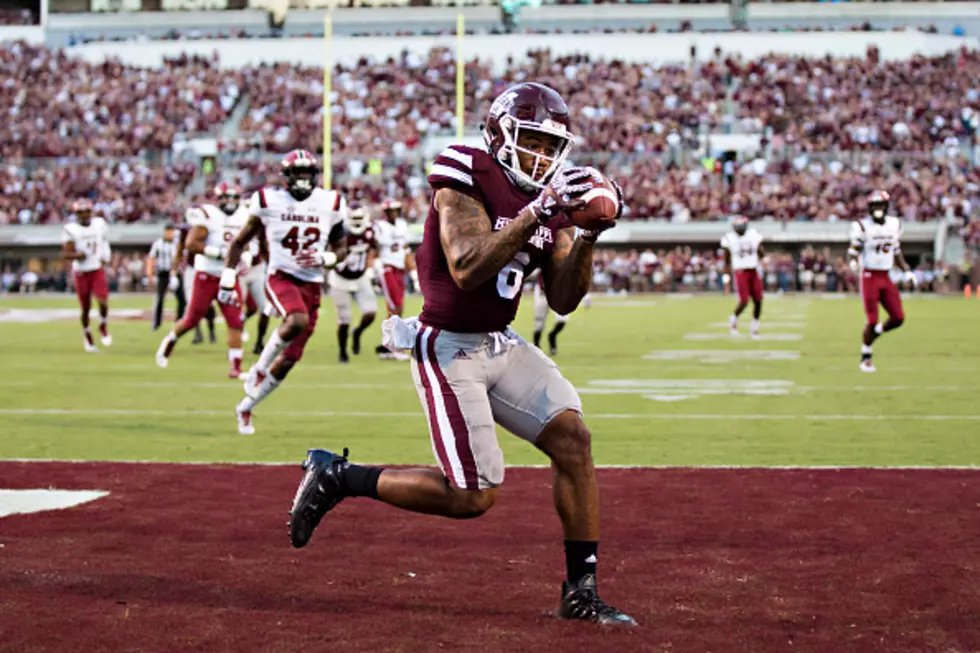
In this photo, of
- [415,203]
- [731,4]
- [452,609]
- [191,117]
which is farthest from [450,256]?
[731,4]

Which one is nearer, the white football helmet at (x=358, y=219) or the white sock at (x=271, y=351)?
the white sock at (x=271, y=351)

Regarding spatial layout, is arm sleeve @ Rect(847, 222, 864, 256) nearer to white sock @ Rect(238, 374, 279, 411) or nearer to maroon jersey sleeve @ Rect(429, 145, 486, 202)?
white sock @ Rect(238, 374, 279, 411)

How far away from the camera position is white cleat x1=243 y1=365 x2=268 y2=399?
10328 millimetres

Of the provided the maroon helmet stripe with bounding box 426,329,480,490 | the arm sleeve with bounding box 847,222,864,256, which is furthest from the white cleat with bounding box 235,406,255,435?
the arm sleeve with bounding box 847,222,864,256

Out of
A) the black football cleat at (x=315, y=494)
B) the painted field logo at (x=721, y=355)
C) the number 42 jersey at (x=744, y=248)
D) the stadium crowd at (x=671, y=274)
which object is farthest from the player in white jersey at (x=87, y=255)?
the stadium crowd at (x=671, y=274)

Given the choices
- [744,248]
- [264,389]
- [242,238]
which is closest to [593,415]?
[264,389]

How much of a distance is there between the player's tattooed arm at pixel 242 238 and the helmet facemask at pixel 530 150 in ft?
20.7

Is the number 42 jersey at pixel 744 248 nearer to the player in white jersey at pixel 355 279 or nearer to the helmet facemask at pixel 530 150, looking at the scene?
the player in white jersey at pixel 355 279

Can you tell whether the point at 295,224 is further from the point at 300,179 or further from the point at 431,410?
the point at 431,410

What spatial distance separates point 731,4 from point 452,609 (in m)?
52.0

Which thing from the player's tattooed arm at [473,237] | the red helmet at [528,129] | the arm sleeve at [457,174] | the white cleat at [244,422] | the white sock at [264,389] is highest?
the red helmet at [528,129]

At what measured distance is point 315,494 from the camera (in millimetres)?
5570

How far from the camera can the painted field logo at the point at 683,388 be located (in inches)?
531

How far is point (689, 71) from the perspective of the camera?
49.2 m
